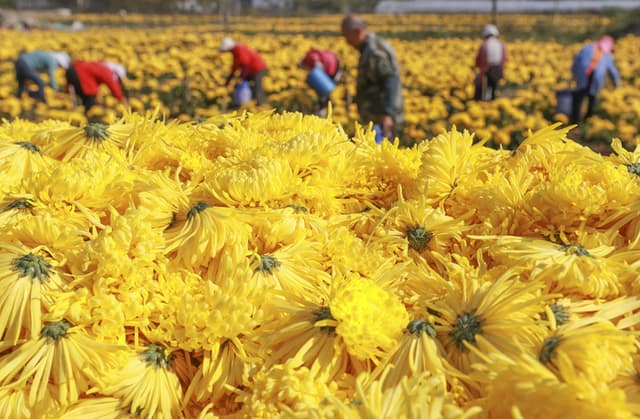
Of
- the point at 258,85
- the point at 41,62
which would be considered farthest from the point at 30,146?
the point at 41,62

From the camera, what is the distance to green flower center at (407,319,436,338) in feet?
3.27

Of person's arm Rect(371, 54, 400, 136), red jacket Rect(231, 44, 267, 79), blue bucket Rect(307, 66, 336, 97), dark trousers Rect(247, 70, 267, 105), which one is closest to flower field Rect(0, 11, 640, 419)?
person's arm Rect(371, 54, 400, 136)

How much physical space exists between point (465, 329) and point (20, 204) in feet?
3.21

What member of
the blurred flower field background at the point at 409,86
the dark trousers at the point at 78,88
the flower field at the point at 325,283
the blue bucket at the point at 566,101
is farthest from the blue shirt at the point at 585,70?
the flower field at the point at 325,283

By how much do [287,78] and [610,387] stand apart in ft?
35.5

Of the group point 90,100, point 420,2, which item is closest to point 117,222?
point 90,100

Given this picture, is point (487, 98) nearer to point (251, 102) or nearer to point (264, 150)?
point (251, 102)

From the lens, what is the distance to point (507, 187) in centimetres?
132

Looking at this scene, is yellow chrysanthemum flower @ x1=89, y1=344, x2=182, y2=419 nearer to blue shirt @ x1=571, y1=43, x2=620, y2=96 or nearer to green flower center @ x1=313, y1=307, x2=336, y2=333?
green flower center @ x1=313, y1=307, x2=336, y2=333

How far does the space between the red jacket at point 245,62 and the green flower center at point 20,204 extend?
312 inches

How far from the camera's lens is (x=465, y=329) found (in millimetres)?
986

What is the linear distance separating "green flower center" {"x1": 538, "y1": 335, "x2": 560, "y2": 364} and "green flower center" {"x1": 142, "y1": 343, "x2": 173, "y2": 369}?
66 centimetres

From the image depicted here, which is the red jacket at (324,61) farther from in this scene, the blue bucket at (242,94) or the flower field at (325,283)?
the flower field at (325,283)

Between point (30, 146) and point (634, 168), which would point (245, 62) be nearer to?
point (30, 146)
